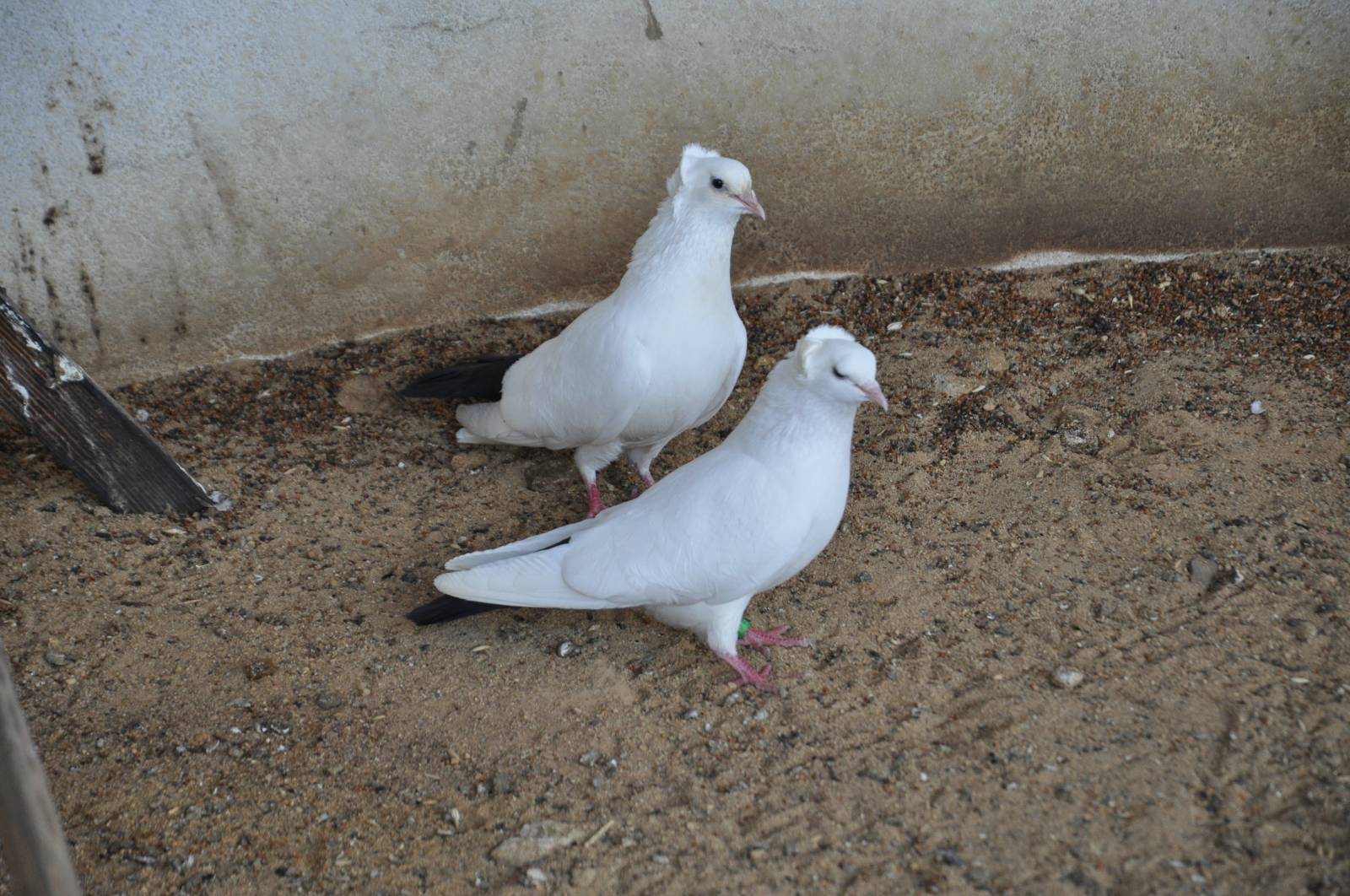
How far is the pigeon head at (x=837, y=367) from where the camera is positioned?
105 inches

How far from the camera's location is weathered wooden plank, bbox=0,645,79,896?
1.69 metres

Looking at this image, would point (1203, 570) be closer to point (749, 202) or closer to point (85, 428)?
Answer: point (749, 202)

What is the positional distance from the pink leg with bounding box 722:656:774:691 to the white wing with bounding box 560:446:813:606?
191 mm

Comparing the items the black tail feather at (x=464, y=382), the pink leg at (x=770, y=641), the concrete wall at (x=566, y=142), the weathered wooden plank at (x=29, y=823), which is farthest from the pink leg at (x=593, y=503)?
the weathered wooden plank at (x=29, y=823)

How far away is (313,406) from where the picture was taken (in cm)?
417

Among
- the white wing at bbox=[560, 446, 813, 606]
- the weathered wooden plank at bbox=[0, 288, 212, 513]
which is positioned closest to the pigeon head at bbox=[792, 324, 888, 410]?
the white wing at bbox=[560, 446, 813, 606]

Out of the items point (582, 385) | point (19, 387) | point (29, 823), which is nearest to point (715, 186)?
point (582, 385)

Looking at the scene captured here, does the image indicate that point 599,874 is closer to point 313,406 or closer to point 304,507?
point 304,507

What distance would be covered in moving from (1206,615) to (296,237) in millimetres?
3397

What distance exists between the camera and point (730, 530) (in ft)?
9.13

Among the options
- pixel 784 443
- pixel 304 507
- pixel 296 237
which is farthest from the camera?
pixel 296 237

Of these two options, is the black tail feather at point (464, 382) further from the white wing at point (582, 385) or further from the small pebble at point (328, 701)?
the small pebble at point (328, 701)

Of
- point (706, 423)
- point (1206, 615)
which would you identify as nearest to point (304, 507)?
point (706, 423)

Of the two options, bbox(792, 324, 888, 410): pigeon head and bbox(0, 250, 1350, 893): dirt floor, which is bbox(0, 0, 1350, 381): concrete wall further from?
bbox(792, 324, 888, 410): pigeon head
